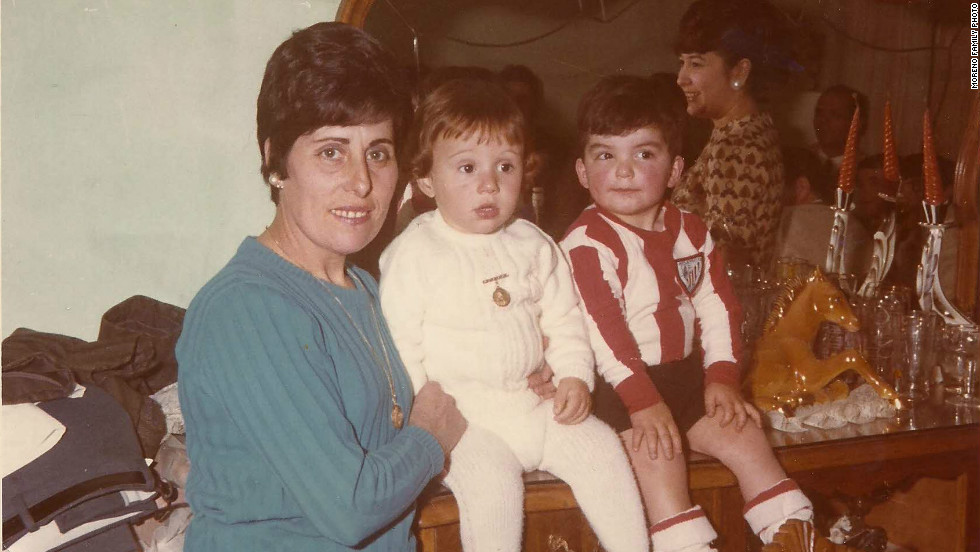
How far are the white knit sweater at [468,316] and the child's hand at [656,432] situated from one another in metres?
0.12

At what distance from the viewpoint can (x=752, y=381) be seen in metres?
1.56

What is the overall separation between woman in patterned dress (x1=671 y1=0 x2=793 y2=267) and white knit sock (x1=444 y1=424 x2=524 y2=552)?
0.83 meters

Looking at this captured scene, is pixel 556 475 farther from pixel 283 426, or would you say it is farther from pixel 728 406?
pixel 283 426

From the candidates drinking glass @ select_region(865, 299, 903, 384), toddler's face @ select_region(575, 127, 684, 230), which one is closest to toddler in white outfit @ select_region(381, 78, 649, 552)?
toddler's face @ select_region(575, 127, 684, 230)

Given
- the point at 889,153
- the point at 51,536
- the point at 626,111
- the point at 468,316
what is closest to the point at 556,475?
the point at 468,316

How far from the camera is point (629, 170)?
135 centimetres

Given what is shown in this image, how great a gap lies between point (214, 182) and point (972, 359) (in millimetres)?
1630

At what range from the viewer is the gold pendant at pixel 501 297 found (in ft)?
3.92

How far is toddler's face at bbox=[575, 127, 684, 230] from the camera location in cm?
135

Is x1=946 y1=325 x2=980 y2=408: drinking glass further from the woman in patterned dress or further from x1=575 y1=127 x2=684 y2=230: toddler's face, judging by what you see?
x1=575 y1=127 x2=684 y2=230: toddler's face

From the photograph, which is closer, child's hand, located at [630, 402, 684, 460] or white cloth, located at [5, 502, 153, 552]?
white cloth, located at [5, 502, 153, 552]

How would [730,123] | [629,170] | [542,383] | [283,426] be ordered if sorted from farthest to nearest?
[730,123]
[629,170]
[542,383]
[283,426]

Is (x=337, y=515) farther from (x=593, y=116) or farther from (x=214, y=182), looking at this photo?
(x=593, y=116)

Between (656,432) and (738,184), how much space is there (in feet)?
2.30
